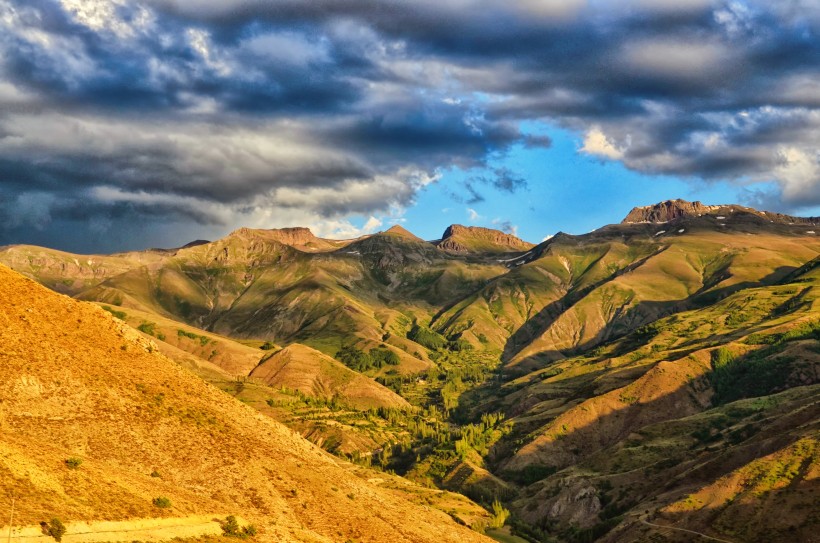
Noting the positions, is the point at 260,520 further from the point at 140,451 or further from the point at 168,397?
the point at 168,397

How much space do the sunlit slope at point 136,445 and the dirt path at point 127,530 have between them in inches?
53.8

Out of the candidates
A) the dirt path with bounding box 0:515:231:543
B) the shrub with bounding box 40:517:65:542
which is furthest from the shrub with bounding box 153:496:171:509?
the shrub with bounding box 40:517:65:542

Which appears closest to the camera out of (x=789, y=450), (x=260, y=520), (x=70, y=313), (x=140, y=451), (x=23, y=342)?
(x=260, y=520)

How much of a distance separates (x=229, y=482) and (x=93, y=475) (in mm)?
22197

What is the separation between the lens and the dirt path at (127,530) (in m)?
57.7

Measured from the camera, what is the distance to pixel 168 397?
356 ft

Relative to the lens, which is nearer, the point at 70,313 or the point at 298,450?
the point at 70,313

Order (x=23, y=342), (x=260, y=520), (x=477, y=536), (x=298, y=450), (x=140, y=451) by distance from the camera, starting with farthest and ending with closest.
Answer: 1. (x=477, y=536)
2. (x=298, y=450)
3. (x=23, y=342)
4. (x=140, y=451)
5. (x=260, y=520)

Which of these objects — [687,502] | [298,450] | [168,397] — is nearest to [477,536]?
[298,450]

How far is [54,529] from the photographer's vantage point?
59719 mm

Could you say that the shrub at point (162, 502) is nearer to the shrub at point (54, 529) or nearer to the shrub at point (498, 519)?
the shrub at point (54, 529)

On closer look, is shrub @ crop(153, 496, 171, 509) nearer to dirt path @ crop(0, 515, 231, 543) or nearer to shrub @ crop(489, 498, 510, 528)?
dirt path @ crop(0, 515, 231, 543)

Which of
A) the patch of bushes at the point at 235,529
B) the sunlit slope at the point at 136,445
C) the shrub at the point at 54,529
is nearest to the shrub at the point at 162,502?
the sunlit slope at the point at 136,445

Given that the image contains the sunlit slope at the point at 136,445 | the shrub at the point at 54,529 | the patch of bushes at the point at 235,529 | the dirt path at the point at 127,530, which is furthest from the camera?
the patch of bushes at the point at 235,529
